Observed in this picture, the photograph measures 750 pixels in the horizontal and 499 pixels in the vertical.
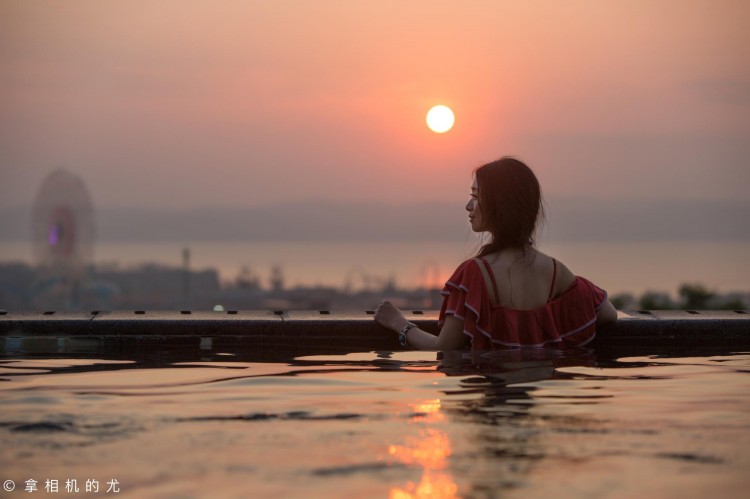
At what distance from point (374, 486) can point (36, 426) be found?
1494 millimetres

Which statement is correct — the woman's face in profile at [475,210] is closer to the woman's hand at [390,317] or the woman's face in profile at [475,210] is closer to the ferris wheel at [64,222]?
the woman's hand at [390,317]

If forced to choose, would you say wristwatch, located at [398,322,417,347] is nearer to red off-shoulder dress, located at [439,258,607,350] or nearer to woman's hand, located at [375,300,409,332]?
woman's hand, located at [375,300,409,332]

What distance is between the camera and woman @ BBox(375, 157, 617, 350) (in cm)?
623

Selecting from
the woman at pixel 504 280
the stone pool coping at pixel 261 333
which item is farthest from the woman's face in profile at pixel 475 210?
the stone pool coping at pixel 261 333

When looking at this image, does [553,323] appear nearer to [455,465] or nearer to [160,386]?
[160,386]

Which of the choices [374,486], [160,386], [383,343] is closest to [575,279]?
[383,343]

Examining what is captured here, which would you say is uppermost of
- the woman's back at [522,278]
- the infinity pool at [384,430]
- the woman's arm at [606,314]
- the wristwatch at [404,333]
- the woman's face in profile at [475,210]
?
the woman's face in profile at [475,210]

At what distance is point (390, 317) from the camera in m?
6.89

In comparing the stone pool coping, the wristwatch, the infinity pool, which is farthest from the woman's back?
the stone pool coping

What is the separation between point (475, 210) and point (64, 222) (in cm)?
16389

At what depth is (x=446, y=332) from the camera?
247 inches

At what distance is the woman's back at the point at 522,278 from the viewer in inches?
248

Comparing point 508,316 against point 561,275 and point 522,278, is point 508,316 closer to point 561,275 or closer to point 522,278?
point 522,278

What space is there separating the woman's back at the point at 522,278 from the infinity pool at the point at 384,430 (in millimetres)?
420
